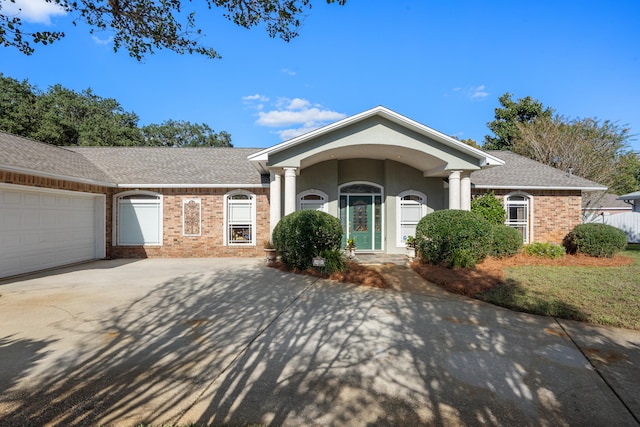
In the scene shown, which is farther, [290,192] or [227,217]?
[227,217]

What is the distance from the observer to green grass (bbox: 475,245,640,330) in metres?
5.60

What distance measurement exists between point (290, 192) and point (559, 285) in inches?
306

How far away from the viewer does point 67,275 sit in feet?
29.7

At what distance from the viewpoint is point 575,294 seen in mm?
6734

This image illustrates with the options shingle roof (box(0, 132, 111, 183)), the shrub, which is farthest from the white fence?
shingle roof (box(0, 132, 111, 183))

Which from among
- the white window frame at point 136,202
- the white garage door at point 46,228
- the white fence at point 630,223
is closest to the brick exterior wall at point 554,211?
the white fence at point 630,223

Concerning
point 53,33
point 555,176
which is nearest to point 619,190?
point 555,176

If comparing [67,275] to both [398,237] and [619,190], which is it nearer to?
[398,237]

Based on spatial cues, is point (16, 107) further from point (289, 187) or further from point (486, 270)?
point (486, 270)

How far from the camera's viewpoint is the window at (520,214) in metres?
13.4

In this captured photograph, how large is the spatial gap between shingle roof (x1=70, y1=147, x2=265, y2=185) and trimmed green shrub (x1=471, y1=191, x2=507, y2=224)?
28.9 ft

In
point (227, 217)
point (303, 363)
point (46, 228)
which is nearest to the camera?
point (303, 363)

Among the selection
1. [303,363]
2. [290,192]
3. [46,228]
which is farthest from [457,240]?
[46,228]

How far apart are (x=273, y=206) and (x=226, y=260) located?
2977mm
